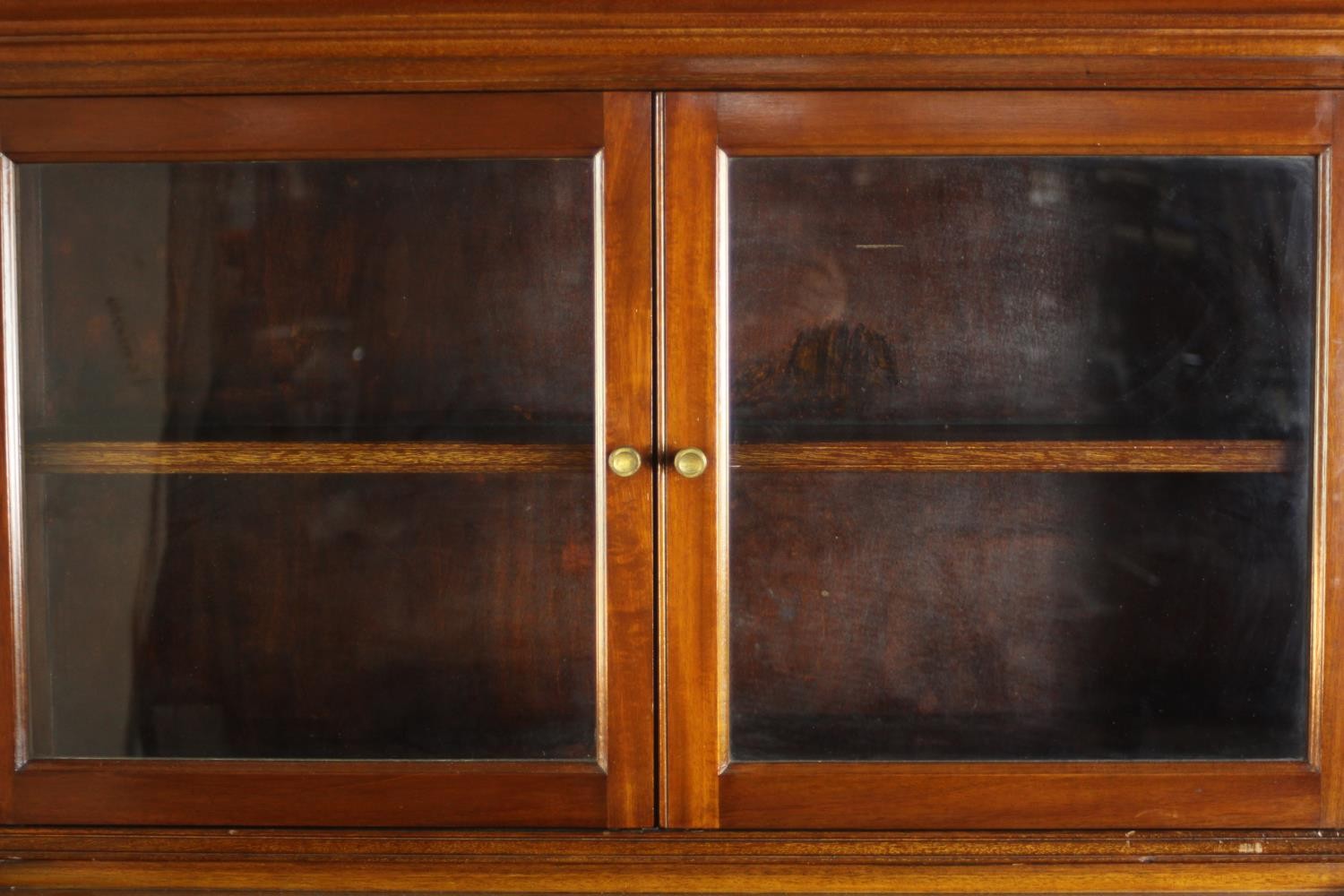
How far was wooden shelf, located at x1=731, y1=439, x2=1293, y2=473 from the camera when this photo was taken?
77 cm

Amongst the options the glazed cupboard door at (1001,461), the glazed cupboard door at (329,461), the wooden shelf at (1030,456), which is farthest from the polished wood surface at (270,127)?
the wooden shelf at (1030,456)

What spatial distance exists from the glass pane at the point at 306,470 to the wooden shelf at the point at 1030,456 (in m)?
0.17

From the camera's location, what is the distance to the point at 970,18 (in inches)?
28.5

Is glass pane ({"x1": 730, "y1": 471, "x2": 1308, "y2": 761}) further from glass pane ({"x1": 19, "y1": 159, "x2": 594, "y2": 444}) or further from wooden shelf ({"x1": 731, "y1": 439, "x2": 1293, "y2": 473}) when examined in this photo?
glass pane ({"x1": 19, "y1": 159, "x2": 594, "y2": 444})

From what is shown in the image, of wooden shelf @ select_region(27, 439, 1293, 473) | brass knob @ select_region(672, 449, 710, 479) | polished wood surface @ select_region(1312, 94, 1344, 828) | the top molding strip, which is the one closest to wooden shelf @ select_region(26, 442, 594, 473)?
wooden shelf @ select_region(27, 439, 1293, 473)

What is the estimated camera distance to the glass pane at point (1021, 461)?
763 mm

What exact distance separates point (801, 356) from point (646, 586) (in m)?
0.19

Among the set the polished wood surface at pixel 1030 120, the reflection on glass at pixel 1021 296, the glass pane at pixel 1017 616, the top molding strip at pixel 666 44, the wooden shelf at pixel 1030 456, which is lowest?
the glass pane at pixel 1017 616

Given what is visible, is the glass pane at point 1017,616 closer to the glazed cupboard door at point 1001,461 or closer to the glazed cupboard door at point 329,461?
the glazed cupboard door at point 1001,461

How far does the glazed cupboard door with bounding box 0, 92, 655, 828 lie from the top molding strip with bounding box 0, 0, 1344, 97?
2 cm

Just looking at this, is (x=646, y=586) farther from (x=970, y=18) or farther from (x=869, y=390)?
(x=970, y=18)

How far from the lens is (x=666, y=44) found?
0.73 meters

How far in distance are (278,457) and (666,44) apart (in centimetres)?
38

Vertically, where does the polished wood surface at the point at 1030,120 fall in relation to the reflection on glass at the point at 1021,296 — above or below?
above
